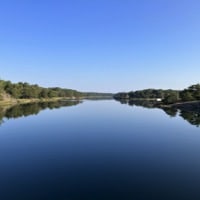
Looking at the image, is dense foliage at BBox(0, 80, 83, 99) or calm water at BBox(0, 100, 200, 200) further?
dense foliage at BBox(0, 80, 83, 99)

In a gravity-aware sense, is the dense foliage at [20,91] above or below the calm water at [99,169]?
above

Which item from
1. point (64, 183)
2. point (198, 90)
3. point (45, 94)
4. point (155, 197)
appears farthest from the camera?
point (45, 94)

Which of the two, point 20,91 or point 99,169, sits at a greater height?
point 20,91

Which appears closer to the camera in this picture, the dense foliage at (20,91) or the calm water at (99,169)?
the calm water at (99,169)

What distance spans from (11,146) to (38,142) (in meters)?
3.37

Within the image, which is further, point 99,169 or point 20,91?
point 20,91

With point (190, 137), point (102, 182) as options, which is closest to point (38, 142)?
point (102, 182)

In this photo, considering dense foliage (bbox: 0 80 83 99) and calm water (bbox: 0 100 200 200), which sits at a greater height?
dense foliage (bbox: 0 80 83 99)

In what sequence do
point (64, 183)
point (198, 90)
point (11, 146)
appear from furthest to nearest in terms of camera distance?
point (198, 90)
point (11, 146)
point (64, 183)

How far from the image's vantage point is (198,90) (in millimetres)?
101125

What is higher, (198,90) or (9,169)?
(198,90)

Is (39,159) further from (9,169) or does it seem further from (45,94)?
(45,94)

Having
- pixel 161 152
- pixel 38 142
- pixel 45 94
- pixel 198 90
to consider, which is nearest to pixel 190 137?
pixel 161 152

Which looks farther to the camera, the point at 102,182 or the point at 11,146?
the point at 11,146
